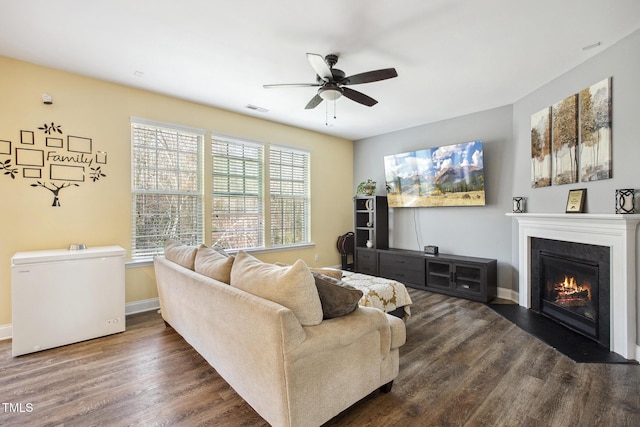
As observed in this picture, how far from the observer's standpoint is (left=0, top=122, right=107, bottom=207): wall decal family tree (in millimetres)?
3023

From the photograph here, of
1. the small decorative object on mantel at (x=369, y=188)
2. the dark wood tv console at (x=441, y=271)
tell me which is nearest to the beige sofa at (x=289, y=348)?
the dark wood tv console at (x=441, y=271)

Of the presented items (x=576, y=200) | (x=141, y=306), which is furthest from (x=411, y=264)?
(x=141, y=306)

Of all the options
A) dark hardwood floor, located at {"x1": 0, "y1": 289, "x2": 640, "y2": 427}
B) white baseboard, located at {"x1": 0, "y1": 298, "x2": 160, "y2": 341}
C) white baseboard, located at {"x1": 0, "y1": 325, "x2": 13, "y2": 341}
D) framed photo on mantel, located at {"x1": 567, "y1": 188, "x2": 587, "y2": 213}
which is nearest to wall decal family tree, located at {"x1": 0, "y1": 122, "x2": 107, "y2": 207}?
white baseboard, located at {"x1": 0, "y1": 325, "x2": 13, "y2": 341}

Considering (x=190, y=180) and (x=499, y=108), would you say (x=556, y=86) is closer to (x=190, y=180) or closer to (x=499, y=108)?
(x=499, y=108)

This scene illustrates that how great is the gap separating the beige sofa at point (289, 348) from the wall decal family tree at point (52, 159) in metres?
2.31

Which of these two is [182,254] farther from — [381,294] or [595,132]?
[595,132]

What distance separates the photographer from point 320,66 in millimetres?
2580

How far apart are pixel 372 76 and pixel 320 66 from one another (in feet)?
1.59

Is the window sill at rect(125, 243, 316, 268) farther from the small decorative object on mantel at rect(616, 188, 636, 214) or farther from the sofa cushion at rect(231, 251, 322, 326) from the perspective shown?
the small decorative object on mantel at rect(616, 188, 636, 214)

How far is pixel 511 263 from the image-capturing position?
4.37 meters

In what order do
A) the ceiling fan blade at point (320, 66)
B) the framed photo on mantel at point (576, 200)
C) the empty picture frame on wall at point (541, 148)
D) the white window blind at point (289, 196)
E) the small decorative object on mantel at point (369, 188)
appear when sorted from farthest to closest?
the small decorative object on mantel at point (369, 188) < the white window blind at point (289, 196) < the empty picture frame on wall at point (541, 148) < the framed photo on mantel at point (576, 200) < the ceiling fan blade at point (320, 66)

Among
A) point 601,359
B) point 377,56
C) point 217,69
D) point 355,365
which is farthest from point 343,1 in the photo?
point 601,359

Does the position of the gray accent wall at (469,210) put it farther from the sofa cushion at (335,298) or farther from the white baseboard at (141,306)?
the white baseboard at (141,306)

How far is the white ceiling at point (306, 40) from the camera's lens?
2279mm
